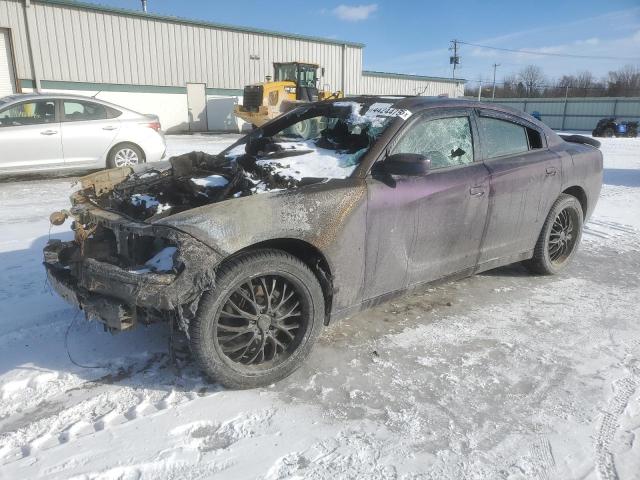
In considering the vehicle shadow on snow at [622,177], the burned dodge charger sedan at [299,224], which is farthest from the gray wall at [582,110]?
the burned dodge charger sedan at [299,224]

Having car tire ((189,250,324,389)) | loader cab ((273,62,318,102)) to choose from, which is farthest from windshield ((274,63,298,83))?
car tire ((189,250,324,389))

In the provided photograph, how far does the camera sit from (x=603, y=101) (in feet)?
118

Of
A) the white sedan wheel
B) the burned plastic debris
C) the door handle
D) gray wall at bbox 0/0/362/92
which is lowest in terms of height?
the white sedan wheel

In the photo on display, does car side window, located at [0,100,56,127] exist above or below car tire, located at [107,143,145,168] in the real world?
above

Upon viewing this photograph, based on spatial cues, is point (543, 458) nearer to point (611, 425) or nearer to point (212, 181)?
point (611, 425)

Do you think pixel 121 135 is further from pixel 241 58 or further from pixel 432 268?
pixel 241 58

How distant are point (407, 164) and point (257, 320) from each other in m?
1.31

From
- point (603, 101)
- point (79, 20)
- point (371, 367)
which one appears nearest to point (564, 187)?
point (371, 367)

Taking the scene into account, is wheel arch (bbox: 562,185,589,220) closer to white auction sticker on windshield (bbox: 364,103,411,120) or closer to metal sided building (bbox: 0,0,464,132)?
white auction sticker on windshield (bbox: 364,103,411,120)

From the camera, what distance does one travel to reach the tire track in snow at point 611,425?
2.21 metres

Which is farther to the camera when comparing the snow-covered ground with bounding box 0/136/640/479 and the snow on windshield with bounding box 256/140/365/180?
the snow on windshield with bounding box 256/140/365/180

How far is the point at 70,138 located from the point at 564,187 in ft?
25.8

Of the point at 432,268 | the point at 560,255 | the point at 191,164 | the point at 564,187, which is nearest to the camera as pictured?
the point at 432,268

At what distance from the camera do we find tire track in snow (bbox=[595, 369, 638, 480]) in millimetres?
2209
